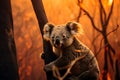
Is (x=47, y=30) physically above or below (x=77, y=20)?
above

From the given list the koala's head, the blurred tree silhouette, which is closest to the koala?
the koala's head

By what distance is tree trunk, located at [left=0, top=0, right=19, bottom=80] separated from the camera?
6.67 feet

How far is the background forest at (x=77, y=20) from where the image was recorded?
3424 mm

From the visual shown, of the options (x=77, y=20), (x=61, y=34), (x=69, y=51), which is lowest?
(x=77, y=20)

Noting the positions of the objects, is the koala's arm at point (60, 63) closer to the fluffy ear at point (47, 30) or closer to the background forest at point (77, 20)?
the fluffy ear at point (47, 30)

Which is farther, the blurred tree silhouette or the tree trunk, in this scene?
the blurred tree silhouette

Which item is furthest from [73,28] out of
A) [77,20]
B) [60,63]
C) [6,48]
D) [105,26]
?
[105,26]

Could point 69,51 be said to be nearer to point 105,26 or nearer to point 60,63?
point 60,63

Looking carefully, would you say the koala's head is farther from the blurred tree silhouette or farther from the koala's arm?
the blurred tree silhouette

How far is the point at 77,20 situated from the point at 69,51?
5.58ft

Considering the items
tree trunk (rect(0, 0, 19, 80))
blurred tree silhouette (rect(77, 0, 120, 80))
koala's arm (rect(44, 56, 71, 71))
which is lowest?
blurred tree silhouette (rect(77, 0, 120, 80))

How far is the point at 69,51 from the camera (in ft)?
6.40

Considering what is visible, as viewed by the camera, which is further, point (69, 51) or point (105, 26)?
point (105, 26)

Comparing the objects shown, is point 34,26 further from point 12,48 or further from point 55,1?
point 12,48
